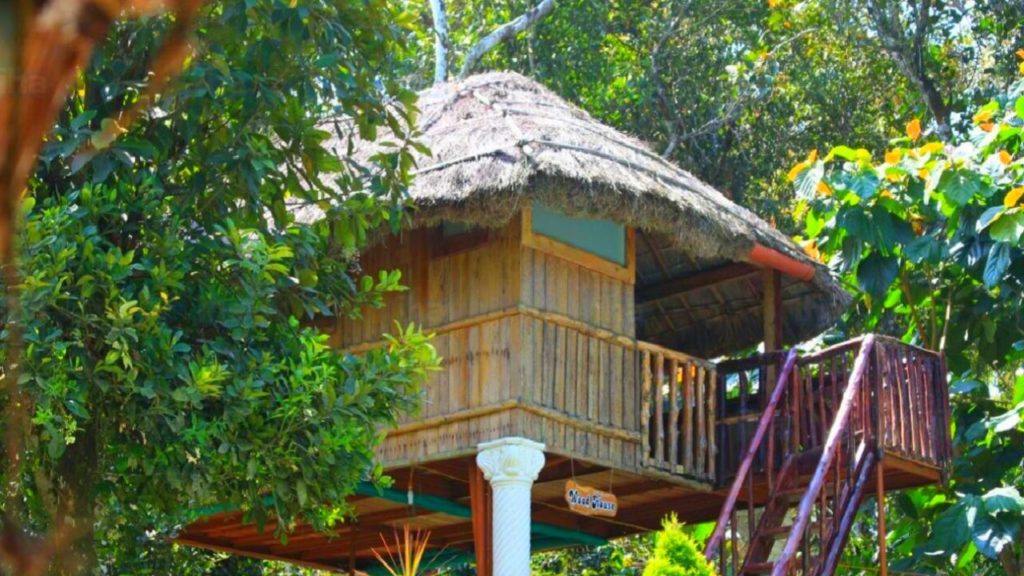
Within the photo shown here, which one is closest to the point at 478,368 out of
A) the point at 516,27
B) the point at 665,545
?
the point at 665,545

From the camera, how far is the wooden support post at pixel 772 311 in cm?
1014

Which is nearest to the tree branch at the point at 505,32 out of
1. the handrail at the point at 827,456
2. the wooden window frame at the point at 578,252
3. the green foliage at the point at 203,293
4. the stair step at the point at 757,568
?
the wooden window frame at the point at 578,252

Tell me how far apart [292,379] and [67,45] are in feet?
17.5

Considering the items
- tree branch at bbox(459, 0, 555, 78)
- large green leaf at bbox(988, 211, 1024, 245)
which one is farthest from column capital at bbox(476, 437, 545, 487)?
tree branch at bbox(459, 0, 555, 78)

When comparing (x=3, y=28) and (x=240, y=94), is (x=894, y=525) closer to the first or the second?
(x=240, y=94)

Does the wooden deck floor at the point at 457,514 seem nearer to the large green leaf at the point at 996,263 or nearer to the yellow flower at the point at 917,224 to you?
the large green leaf at the point at 996,263

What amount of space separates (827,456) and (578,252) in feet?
6.09

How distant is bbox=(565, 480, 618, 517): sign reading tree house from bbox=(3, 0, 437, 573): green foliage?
2.13 meters

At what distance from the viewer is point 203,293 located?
21.3 ft

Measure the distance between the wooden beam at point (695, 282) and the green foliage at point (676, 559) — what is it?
3704 mm

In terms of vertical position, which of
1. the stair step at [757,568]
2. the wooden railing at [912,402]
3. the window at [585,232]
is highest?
the window at [585,232]

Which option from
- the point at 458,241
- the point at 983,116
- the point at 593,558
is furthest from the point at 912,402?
the point at 593,558

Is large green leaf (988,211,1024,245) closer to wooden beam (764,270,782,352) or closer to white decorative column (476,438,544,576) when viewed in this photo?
wooden beam (764,270,782,352)

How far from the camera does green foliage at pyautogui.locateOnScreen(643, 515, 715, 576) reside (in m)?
6.84
